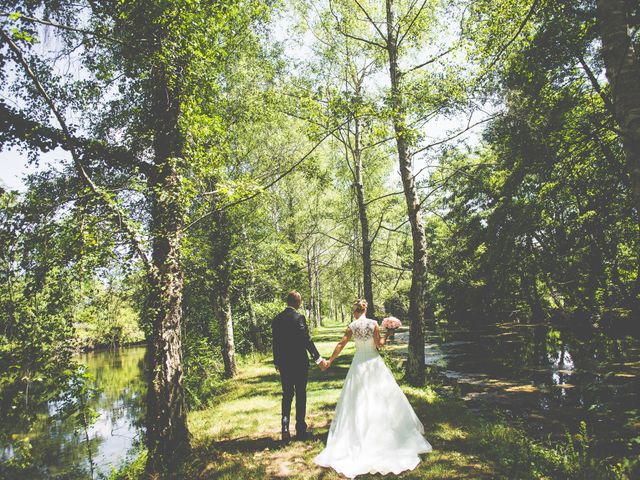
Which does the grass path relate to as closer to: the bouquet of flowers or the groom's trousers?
the groom's trousers

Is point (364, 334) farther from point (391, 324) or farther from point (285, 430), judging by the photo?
point (285, 430)

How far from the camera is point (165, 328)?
5.91 m

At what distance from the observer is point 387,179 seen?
25.7 metres

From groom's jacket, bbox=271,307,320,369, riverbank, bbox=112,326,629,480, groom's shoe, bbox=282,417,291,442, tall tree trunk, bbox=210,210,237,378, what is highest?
tall tree trunk, bbox=210,210,237,378

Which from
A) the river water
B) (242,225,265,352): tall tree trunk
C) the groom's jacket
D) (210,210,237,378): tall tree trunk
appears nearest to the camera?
the groom's jacket

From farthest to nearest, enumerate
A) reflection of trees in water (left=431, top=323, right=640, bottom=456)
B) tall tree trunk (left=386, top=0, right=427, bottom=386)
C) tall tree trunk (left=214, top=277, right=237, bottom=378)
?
tall tree trunk (left=214, top=277, right=237, bottom=378) → tall tree trunk (left=386, top=0, right=427, bottom=386) → reflection of trees in water (left=431, top=323, right=640, bottom=456)

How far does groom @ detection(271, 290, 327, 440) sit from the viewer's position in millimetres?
6137

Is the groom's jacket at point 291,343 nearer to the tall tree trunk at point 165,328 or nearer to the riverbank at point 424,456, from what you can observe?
the riverbank at point 424,456

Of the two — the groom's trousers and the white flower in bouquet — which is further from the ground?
the white flower in bouquet

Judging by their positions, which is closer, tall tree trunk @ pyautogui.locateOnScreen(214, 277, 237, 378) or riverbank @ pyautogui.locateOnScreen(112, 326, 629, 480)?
riverbank @ pyautogui.locateOnScreen(112, 326, 629, 480)

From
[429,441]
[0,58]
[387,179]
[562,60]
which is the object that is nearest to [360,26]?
[562,60]

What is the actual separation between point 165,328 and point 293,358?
223 centimetres

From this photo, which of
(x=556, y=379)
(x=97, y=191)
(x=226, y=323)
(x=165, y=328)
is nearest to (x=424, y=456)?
(x=165, y=328)

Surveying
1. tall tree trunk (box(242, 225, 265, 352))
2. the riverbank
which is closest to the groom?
the riverbank
